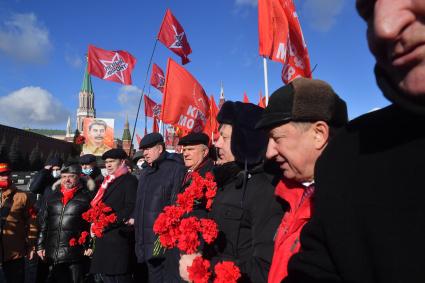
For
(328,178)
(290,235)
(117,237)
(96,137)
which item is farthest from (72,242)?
(96,137)

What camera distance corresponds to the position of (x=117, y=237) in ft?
16.0

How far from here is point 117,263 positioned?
15.5ft

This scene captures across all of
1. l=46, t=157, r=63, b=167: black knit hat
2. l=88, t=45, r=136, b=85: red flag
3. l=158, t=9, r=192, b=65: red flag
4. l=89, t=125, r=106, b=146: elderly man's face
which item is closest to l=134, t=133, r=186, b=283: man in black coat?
l=46, t=157, r=63, b=167: black knit hat

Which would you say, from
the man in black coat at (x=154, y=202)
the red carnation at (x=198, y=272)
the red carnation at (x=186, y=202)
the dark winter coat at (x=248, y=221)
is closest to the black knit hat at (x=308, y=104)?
the dark winter coat at (x=248, y=221)

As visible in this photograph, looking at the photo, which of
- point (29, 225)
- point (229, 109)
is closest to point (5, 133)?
point (29, 225)

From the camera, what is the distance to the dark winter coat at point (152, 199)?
4527 millimetres

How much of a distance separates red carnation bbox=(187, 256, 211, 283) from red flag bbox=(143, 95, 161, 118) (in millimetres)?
12167

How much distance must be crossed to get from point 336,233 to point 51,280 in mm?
5865

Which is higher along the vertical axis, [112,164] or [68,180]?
[112,164]

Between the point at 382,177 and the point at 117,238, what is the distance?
4672 millimetres

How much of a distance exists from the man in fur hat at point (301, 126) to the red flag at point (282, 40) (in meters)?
4.31

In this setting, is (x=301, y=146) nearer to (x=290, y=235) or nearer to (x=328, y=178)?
(x=290, y=235)

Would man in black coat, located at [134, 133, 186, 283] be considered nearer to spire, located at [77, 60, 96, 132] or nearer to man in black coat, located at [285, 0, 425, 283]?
man in black coat, located at [285, 0, 425, 283]

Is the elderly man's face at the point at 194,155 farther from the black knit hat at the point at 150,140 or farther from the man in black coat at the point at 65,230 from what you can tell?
the man in black coat at the point at 65,230
